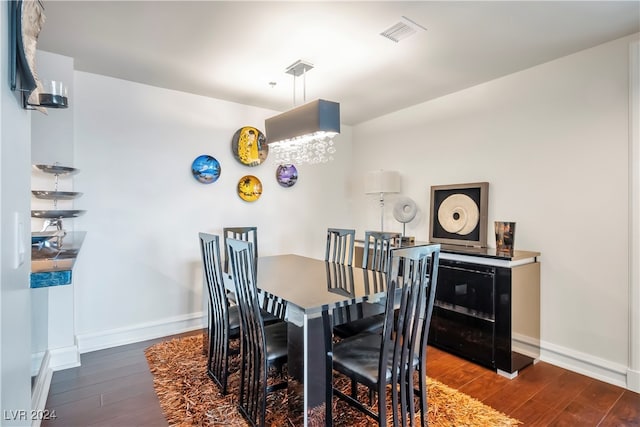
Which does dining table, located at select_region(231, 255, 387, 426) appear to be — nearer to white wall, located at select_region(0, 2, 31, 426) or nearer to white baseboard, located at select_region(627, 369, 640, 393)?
white wall, located at select_region(0, 2, 31, 426)

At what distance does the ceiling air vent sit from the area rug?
103 inches

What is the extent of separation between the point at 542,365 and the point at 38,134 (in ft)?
15.4

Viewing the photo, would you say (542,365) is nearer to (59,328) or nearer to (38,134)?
(59,328)

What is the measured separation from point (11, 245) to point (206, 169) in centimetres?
301

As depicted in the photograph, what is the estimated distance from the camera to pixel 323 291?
82.4 inches

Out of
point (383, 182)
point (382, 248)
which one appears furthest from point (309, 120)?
point (383, 182)

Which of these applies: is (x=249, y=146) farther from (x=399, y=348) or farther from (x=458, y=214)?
(x=399, y=348)

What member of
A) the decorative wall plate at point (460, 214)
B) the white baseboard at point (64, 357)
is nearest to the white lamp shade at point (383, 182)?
the decorative wall plate at point (460, 214)

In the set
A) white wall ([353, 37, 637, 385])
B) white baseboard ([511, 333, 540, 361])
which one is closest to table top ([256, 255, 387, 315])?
white baseboard ([511, 333, 540, 361])

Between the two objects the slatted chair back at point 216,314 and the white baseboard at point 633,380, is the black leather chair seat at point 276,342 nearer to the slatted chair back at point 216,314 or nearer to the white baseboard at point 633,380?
the slatted chair back at point 216,314

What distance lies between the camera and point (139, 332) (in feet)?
11.0

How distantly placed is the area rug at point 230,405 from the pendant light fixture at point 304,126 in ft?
6.33

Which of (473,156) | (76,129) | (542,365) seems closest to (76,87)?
(76,129)

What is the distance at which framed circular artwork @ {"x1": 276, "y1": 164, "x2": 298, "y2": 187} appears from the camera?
14.3ft
